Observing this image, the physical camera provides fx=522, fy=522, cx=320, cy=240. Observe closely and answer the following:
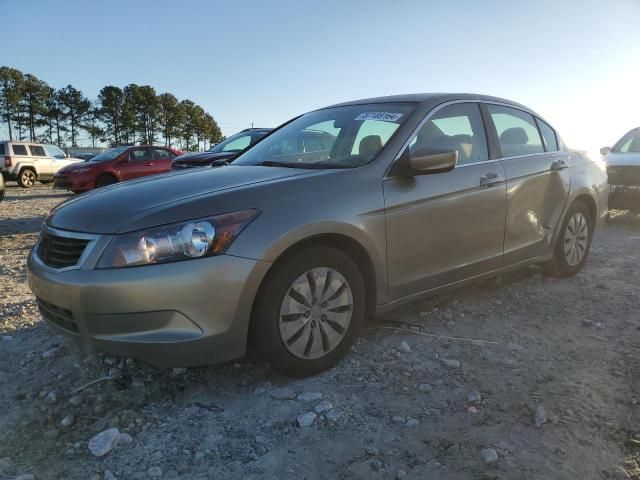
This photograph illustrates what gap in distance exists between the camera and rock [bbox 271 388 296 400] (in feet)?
8.89

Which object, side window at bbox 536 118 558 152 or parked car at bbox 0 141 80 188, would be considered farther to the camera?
parked car at bbox 0 141 80 188

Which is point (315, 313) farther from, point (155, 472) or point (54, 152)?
point (54, 152)

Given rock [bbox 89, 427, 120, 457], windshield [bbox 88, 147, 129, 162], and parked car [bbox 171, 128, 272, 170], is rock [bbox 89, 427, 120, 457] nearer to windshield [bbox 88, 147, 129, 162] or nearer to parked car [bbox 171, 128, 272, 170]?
parked car [bbox 171, 128, 272, 170]

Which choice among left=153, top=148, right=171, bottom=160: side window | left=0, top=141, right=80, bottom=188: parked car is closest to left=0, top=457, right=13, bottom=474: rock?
left=153, top=148, right=171, bottom=160: side window

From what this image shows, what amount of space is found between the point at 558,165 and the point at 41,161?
772 inches

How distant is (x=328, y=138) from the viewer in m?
3.69

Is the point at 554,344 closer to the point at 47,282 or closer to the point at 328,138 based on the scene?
the point at 328,138

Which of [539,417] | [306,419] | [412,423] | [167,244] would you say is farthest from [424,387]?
[167,244]

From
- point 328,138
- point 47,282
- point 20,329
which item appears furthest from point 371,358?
point 20,329

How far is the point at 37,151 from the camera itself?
1959 cm

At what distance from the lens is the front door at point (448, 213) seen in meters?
3.16

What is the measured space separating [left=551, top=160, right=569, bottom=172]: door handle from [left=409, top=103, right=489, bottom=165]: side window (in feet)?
2.99

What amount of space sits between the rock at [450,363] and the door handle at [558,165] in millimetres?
2187

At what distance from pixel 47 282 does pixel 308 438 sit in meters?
1.49
